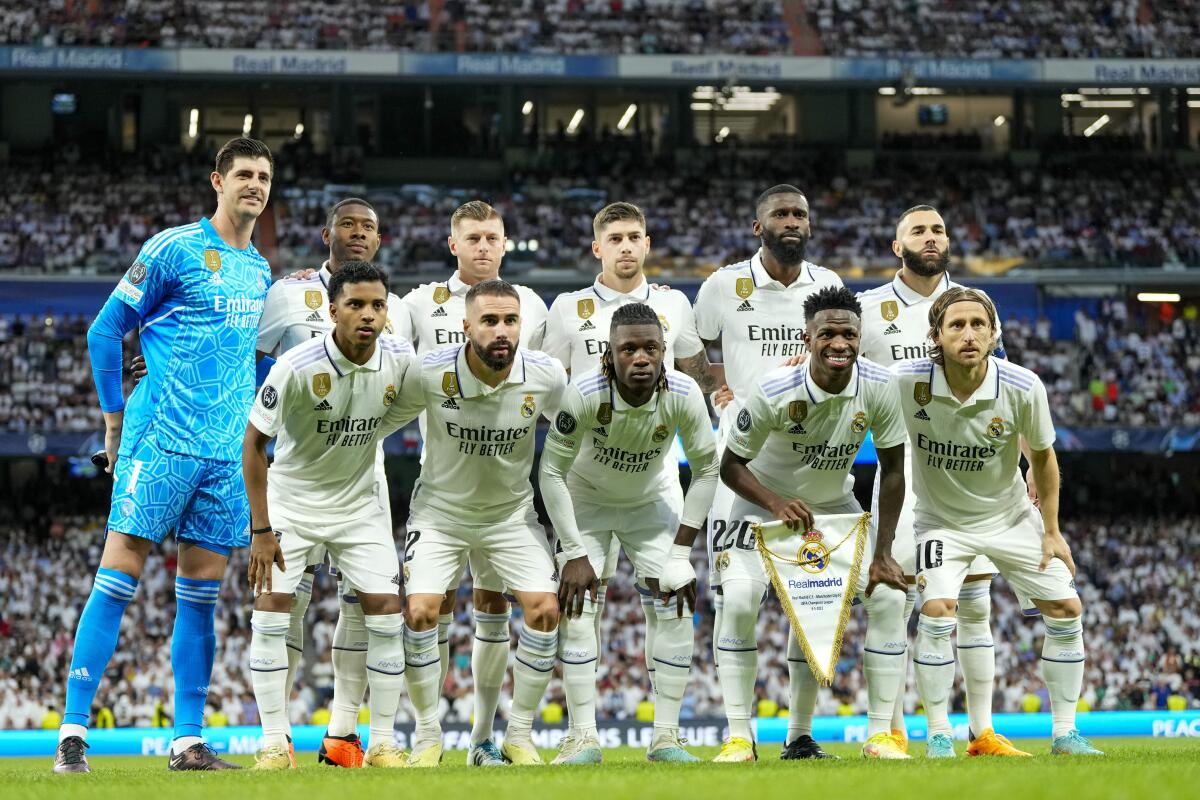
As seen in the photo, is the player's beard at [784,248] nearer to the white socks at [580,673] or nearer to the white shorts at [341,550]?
the white socks at [580,673]

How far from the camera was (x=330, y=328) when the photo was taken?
28.4ft

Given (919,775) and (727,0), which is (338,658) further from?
(727,0)

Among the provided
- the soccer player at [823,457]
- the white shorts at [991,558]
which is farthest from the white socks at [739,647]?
the white shorts at [991,558]

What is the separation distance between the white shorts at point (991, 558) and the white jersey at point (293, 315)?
11.1ft

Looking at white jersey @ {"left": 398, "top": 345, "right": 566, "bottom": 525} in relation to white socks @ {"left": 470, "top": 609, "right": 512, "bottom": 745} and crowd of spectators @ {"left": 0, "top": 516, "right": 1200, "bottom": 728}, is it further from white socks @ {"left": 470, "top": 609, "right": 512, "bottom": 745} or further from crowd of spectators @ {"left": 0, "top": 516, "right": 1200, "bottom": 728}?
crowd of spectators @ {"left": 0, "top": 516, "right": 1200, "bottom": 728}

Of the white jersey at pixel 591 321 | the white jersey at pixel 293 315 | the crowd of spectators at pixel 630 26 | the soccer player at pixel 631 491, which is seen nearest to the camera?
the soccer player at pixel 631 491

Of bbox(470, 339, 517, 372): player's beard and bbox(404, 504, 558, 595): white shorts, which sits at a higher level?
bbox(470, 339, 517, 372): player's beard

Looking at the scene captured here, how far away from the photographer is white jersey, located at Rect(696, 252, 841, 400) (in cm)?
879

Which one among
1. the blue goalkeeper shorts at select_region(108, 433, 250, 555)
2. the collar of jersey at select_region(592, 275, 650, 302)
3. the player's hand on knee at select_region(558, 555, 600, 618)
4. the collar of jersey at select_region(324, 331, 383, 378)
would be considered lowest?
the player's hand on knee at select_region(558, 555, 600, 618)

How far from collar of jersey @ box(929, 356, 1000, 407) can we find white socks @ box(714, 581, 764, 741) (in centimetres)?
143

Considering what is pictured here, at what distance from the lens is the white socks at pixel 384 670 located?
7469 mm

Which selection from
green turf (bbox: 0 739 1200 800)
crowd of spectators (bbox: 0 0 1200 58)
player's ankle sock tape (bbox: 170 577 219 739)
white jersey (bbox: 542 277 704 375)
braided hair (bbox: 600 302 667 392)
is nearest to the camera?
green turf (bbox: 0 739 1200 800)

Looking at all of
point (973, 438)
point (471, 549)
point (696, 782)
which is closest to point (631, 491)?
point (471, 549)

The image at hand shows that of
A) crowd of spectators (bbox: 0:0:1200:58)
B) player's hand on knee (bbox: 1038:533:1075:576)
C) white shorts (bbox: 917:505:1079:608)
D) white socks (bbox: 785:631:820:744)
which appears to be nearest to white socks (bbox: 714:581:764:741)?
white socks (bbox: 785:631:820:744)
